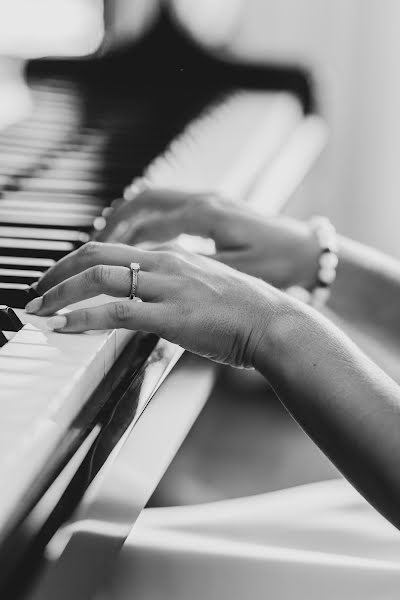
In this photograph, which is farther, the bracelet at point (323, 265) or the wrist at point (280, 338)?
the bracelet at point (323, 265)

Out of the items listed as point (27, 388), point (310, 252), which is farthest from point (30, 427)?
point (310, 252)

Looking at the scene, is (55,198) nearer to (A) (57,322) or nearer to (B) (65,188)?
(B) (65,188)

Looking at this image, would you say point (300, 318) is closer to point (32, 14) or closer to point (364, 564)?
point (364, 564)

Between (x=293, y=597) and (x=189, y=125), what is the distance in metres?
0.91

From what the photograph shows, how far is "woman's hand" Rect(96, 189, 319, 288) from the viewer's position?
962 millimetres

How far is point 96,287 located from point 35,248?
20 cm

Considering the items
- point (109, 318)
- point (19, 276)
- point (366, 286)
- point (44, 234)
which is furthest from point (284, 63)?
point (109, 318)

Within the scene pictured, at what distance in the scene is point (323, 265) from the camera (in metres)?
1.09

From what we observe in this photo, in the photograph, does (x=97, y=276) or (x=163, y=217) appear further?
(x=163, y=217)

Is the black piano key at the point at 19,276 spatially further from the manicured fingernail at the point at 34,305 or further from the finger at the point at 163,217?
the finger at the point at 163,217

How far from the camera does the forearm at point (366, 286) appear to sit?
3.67ft

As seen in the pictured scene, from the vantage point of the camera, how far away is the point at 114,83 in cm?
166

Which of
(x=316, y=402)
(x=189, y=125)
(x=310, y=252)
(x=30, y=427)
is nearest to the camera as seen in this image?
(x=30, y=427)

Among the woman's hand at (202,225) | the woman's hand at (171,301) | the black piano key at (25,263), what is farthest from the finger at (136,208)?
the woman's hand at (171,301)
